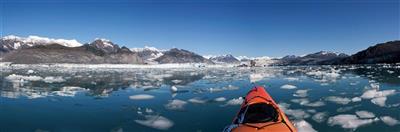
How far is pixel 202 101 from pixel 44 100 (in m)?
7.13

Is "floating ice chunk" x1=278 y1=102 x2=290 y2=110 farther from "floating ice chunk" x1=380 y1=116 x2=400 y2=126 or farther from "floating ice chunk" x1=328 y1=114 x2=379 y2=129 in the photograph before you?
"floating ice chunk" x1=380 y1=116 x2=400 y2=126

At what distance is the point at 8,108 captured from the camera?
38.7 feet

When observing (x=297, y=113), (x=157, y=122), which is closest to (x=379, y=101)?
(x=297, y=113)

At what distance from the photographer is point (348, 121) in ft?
28.8

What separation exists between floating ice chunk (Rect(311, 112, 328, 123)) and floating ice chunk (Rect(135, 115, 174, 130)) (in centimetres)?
437

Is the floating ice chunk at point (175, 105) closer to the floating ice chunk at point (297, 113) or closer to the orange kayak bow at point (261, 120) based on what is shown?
the orange kayak bow at point (261, 120)

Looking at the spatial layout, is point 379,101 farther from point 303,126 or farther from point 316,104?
point 303,126

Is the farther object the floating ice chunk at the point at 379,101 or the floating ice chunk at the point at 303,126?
the floating ice chunk at the point at 379,101

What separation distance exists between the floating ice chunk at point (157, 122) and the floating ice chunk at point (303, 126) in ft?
11.8

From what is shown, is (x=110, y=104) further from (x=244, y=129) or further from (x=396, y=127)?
(x=396, y=127)

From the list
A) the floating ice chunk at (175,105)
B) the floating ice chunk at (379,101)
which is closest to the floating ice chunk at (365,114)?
the floating ice chunk at (379,101)

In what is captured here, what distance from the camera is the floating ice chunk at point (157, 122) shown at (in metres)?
8.90

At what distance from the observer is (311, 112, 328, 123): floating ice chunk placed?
9180mm

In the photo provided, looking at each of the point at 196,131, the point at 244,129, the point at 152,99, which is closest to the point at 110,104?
the point at 152,99
